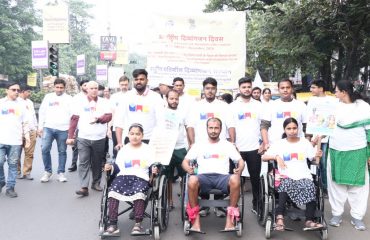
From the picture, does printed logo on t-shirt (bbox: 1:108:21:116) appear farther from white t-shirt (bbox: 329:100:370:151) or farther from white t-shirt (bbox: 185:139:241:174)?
white t-shirt (bbox: 329:100:370:151)

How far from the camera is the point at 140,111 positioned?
479 centimetres

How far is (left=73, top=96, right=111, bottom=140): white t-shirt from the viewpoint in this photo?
573 centimetres

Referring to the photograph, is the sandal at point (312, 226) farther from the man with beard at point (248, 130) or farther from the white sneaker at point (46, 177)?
the white sneaker at point (46, 177)

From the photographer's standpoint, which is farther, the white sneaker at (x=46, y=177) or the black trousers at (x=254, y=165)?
the white sneaker at (x=46, y=177)

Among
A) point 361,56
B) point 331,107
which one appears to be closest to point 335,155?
point 331,107

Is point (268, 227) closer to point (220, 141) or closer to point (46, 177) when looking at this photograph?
point (220, 141)

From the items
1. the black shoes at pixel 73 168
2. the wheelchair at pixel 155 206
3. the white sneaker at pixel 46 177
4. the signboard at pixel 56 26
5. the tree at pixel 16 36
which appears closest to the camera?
the wheelchair at pixel 155 206

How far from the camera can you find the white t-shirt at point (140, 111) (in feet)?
15.7

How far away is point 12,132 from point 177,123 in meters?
2.58

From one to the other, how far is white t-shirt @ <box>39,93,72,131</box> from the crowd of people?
78 centimetres

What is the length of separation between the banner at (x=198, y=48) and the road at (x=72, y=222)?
1.79m

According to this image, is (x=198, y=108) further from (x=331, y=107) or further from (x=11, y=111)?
(x=11, y=111)

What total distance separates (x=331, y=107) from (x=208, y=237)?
1.90 m

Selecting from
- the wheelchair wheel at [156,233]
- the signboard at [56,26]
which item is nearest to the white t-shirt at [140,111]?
the wheelchair wheel at [156,233]
